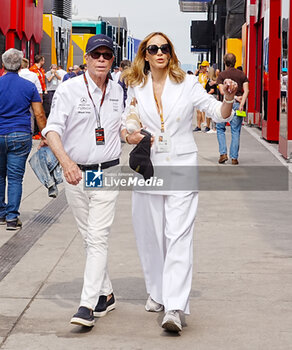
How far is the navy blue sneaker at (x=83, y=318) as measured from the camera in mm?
5121

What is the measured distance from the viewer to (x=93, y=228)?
5.32 meters

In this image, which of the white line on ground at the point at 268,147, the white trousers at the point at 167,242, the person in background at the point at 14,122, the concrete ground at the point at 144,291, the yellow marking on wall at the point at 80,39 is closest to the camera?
the concrete ground at the point at 144,291

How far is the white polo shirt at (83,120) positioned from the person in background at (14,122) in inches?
134

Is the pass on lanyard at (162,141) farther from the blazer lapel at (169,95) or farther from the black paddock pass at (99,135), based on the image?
the black paddock pass at (99,135)

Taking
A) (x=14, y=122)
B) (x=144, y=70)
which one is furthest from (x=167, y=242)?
(x=14, y=122)

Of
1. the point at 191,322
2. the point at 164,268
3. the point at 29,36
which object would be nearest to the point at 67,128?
the point at 164,268

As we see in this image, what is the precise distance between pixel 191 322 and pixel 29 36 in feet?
79.0

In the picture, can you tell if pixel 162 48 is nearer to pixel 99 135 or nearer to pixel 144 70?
pixel 144 70

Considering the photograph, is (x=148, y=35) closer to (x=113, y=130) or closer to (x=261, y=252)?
(x=113, y=130)

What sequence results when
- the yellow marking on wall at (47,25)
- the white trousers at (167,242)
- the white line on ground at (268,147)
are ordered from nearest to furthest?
the white trousers at (167,242) < the white line on ground at (268,147) < the yellow marking on wall at (47,25)

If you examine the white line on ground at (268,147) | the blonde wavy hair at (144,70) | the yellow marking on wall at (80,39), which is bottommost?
Result: the white line on ground at (268,147)

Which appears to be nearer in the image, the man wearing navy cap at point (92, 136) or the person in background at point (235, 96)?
the man wearing navy cap at point (92, 136)

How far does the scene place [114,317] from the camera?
554 centimetres

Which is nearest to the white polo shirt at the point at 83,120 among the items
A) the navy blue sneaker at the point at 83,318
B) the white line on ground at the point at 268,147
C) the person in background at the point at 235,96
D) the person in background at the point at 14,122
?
the navy blue sneaker at the point at 83,318
